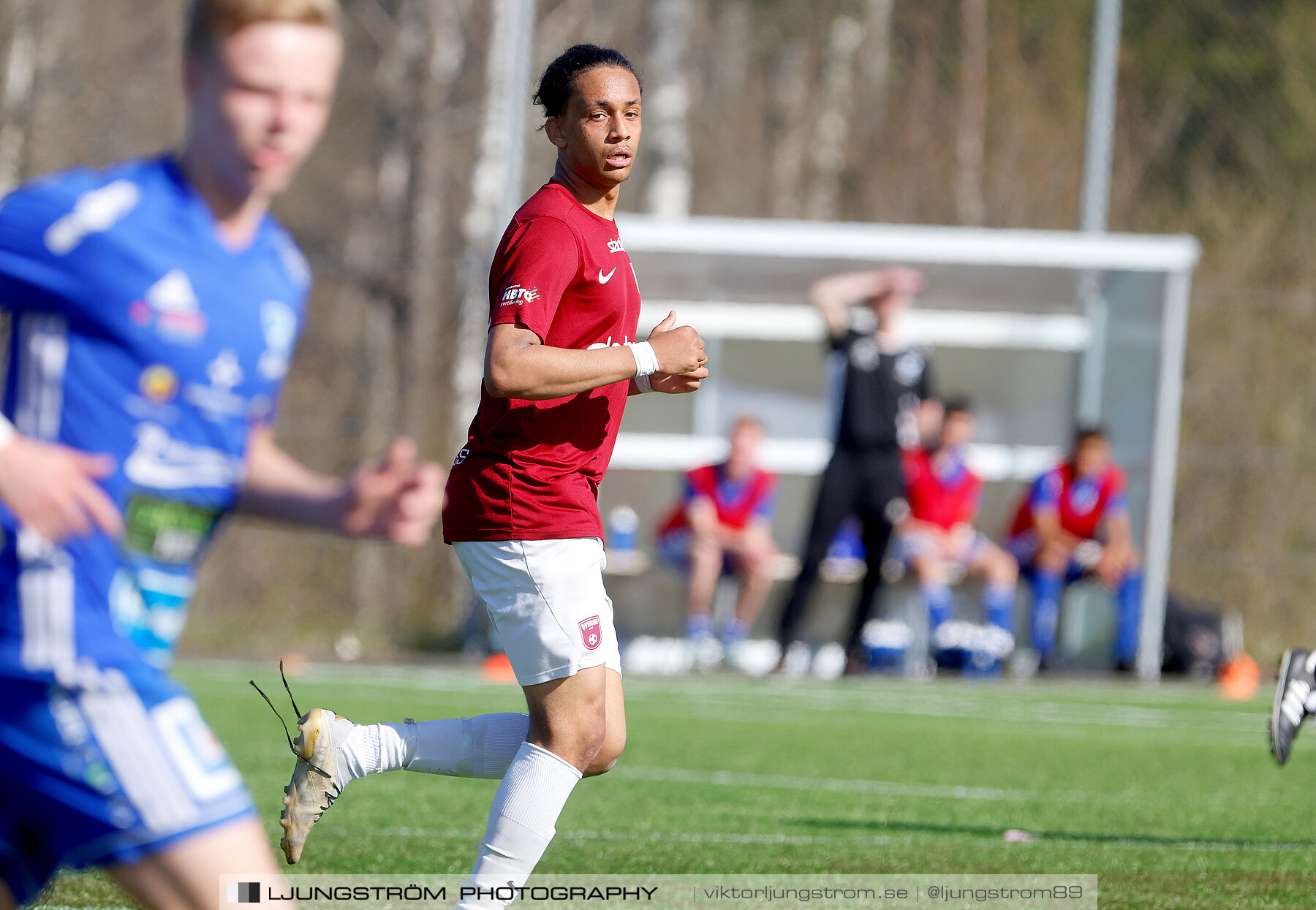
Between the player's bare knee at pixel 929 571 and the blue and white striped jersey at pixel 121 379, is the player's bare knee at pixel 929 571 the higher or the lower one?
the lower one

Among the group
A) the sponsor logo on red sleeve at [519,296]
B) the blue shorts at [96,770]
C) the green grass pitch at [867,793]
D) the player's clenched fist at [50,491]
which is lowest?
the green grass pitch at [867,793]

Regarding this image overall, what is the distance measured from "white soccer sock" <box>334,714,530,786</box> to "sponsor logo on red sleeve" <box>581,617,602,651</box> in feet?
1.54

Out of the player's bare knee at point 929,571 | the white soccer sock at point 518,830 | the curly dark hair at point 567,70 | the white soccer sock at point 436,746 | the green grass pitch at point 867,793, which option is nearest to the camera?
the white soccer sock at point 518,830

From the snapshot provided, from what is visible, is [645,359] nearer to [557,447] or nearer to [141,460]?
[557,447]

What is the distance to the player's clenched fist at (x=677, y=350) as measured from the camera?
3.55 meters

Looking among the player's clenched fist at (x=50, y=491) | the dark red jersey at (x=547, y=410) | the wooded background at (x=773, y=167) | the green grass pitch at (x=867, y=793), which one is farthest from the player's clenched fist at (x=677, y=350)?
the wooded background at (x=773, y=167)

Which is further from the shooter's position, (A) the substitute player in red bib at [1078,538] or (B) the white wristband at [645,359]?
(A) the substitute player in red bib at [1078,538]

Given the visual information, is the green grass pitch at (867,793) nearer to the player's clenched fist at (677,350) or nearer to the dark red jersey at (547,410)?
the dark red jersey at (547,410)

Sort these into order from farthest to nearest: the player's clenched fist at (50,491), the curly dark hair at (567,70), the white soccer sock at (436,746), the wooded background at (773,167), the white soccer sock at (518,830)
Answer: the wooded background at (773,167), the white soccer sock at (436,746), the curly dark hair at (567,70), the white soccer sock at (518,830), the player's clenched fist at (50,491)

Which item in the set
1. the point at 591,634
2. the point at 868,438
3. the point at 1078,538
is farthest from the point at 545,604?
the point at 1078,538

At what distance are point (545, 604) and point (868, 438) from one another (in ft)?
29.3

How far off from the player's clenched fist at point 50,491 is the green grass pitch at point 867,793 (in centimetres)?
221

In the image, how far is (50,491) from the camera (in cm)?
227

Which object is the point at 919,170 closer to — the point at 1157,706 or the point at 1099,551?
the point at 1099,551
